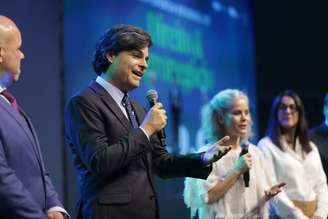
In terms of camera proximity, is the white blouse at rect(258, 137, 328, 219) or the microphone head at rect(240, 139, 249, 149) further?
the white blouse at rect(258, 137, 328, 219)

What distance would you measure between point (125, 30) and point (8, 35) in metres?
0.48

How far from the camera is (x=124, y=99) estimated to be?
2275 mm

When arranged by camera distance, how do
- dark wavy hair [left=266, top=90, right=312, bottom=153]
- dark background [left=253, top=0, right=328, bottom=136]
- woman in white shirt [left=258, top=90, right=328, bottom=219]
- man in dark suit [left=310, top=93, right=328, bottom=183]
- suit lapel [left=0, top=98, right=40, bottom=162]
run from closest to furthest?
suit lapel [left=0, top=98, right=40, bottom=162]
woman in white shirt [left=258, top=90, right=328, bottom=219]
dark wavy hair [left=266, top=90, right=312, bottom=153]
man in dark suit [left=310, top=93, right=328, bottom=183]
dark background [left=253, top=0, right=328, bottom=136]

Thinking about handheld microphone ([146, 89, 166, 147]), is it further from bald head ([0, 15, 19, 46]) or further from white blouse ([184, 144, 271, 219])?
white blouse ([184, 144, 271, 219])

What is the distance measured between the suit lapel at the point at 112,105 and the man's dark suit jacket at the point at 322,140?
78.6 inches

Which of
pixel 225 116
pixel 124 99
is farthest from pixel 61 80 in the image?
pixel 124 99

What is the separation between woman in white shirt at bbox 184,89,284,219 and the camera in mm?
2855

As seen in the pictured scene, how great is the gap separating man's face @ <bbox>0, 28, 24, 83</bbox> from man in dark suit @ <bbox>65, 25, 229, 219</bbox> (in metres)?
0.29

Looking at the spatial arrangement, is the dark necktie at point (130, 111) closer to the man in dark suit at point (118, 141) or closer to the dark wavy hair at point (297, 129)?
the man in dark suit at point (118, 141)

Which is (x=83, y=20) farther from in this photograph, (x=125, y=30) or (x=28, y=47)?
(x=125, y=30)

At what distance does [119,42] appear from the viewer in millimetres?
2227

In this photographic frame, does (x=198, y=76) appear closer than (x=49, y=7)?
No

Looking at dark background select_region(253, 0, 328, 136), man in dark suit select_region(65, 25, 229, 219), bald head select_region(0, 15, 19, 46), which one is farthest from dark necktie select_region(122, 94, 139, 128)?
dark background select_region(253, 0, 328, 136)

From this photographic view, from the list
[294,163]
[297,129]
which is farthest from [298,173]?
[297,129]
